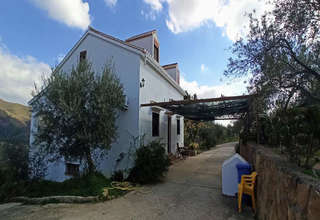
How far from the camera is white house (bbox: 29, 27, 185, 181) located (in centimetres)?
705

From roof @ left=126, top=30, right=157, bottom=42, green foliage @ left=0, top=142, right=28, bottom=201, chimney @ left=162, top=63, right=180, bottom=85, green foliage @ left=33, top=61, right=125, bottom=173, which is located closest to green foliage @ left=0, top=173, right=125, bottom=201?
green foliage @ left=0, top=142, right=28, bottom=201

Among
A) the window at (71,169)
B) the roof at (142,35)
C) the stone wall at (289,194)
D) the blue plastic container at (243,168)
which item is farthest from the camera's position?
the roof at (142,35)

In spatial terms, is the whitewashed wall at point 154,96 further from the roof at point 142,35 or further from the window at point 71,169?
the window at point 71,169

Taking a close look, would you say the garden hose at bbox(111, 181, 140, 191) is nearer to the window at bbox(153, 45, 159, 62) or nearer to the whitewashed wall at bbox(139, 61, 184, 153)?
the whitewashed wall at bbox(139, 61, 184, 153)

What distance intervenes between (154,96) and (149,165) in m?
3.99

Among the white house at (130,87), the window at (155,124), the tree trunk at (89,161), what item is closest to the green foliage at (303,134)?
the white house at (130,87)

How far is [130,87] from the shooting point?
7246 millimetres

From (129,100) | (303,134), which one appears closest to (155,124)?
(129,100)

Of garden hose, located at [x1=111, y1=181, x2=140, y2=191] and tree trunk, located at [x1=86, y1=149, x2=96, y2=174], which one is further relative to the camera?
tree trunk, located at [x1=86, y1=149, x2=96, y2=174]

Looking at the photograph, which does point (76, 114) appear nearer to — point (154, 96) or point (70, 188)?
point (70, 188)

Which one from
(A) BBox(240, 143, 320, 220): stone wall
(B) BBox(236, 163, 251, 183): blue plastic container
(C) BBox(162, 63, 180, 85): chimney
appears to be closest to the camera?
(A) BBox(240, 143, 320, 220): stone wall

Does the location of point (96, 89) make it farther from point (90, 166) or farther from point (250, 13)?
point (250, 13)

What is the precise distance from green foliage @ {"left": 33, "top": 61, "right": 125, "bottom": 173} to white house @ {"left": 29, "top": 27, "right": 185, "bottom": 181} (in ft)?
3.77

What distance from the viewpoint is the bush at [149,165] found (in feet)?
18.5
